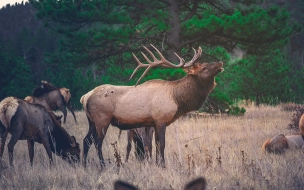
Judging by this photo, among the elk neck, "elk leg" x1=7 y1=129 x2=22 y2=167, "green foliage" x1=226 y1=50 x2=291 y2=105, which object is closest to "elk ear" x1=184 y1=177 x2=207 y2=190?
the elk neck

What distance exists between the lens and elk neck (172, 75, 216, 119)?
24.5 ft

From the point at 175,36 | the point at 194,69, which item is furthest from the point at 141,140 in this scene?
the point at 175,36

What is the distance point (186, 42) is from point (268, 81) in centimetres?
458

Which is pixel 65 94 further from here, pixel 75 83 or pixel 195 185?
pixel 195 185

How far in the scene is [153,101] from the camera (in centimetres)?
734

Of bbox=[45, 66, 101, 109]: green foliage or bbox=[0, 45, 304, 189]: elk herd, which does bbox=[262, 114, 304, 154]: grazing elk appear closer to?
bbox=[0, 45, 304, 189]: elk herd

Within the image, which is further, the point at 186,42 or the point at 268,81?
the point at 268,81

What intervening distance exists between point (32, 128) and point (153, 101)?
2150mm

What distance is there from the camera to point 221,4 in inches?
596

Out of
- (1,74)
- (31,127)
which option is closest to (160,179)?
(31,127)

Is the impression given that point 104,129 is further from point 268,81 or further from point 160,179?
point 268,81

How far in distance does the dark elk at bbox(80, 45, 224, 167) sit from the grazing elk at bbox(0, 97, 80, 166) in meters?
0.66

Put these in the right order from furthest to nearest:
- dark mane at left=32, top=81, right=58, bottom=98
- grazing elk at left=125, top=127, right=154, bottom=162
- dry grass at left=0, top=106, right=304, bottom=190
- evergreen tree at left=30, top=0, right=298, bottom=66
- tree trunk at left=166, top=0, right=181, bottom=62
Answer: dark mane at left=32, top=81, right=58, bottom=98
tree trunk at left=166, top=0, right=181, bottom=62
evergreen tree at left=30, top=0, right=298, bottom=66
grazing elk at left=125, top=127, right=154, bottom=162
dry grass at left=0, top=106, right=304, bottom=190

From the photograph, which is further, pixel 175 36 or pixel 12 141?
pixel 175 36
